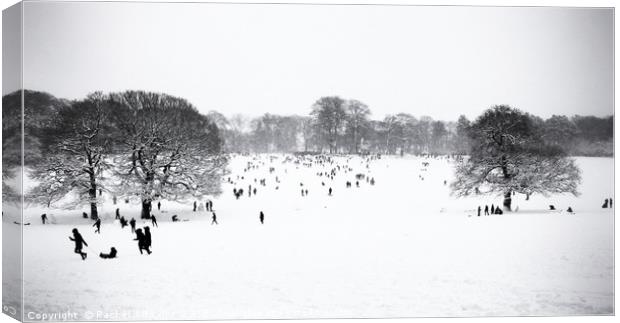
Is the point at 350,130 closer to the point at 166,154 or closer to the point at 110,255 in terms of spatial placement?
the point at 166,154

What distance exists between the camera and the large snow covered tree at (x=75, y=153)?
41.5ft

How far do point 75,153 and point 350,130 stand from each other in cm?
2237

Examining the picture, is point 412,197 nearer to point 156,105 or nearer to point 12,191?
point 156,105

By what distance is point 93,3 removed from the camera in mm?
9844

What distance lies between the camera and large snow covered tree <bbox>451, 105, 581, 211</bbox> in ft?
56.8

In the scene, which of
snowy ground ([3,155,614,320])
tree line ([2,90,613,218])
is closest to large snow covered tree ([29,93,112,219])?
tree line ([2,90,613,218])

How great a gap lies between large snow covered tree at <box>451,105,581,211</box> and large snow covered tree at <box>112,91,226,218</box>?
10.8 m

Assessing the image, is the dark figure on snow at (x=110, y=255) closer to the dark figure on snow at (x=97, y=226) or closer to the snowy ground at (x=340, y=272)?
the snowy ground at (x=340, y=272)

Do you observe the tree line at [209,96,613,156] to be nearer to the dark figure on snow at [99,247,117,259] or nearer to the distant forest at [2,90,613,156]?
the distant forest at [2,90,613,156]

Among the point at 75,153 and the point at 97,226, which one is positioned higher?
the point at 75,153

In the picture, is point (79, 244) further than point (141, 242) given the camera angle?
No

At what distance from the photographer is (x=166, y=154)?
1861 centimetres

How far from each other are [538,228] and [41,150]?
13005mm

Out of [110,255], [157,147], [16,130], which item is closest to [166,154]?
[157,147]
